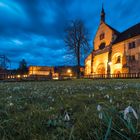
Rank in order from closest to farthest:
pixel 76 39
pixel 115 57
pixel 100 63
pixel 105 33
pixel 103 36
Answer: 1. pixel 76 39
2. pixel 115 57
3. pixel 100 63
4. pixel 105 33
5. pixel 103 36

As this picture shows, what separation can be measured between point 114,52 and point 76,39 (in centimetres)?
1180

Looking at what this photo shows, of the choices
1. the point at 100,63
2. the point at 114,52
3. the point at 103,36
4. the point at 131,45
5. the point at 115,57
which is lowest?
the point at 100,63

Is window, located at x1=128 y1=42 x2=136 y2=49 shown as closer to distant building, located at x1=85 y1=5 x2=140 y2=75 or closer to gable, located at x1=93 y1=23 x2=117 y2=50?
distant building, located at x1=85 y1=5 x2=140 y2=75

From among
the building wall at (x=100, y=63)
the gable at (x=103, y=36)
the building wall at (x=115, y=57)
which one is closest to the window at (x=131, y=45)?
the building wall at (x=115, y=57)

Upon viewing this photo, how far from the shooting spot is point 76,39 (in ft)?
93.7

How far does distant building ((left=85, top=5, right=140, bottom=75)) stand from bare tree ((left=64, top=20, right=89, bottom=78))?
9550mm

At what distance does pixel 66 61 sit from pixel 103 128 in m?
28.6

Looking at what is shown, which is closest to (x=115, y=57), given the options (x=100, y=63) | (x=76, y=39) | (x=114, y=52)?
(x=114, y=52)

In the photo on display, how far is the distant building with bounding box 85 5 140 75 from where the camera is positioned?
29.3 m

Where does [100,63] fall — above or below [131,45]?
below

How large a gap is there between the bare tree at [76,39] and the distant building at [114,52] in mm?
9550

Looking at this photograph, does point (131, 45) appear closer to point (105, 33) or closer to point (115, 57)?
point (115, 57)

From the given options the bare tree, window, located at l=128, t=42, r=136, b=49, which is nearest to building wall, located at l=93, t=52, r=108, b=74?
window, located at l=128, t=42, r=136, b=49

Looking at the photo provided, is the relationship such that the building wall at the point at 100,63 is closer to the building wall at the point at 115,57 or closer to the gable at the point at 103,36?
the building wall at the point at 115,57
